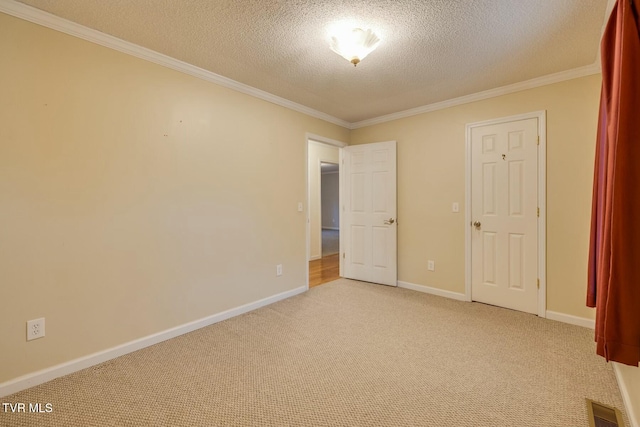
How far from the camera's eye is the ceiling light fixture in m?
2.01

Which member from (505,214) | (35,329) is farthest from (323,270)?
(35,329)

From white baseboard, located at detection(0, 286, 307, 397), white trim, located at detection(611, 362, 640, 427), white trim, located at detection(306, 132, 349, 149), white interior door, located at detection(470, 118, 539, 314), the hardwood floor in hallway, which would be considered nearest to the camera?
white trim, located at detection(611, 362, 640, 427)

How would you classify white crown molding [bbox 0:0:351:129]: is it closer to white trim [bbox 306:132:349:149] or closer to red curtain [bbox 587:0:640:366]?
white trim [bbox 306:132:349:149]

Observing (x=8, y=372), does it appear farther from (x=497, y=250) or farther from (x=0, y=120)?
(x=497, y=250)

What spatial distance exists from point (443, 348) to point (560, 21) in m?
2.51

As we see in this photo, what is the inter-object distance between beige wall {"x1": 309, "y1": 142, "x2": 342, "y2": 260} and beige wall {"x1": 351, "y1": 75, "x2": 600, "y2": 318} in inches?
54.7

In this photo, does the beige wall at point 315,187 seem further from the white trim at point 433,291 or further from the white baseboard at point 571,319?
the white baseboard at point 571,319

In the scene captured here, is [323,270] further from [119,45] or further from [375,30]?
[119,45]

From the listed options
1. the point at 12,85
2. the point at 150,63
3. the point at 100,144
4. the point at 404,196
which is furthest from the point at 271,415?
the point at 404,196

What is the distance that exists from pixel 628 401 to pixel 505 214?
188 centimetres

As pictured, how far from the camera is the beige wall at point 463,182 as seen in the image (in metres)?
2.70

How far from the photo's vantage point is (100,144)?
Answer: 6.96 ft

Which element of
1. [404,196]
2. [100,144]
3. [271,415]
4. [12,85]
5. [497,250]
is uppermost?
[12,85]

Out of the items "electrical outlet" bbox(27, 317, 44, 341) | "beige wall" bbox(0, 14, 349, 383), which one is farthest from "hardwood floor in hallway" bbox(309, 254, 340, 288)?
"electrical outlet" bbox(27, 317, 44, 341)
